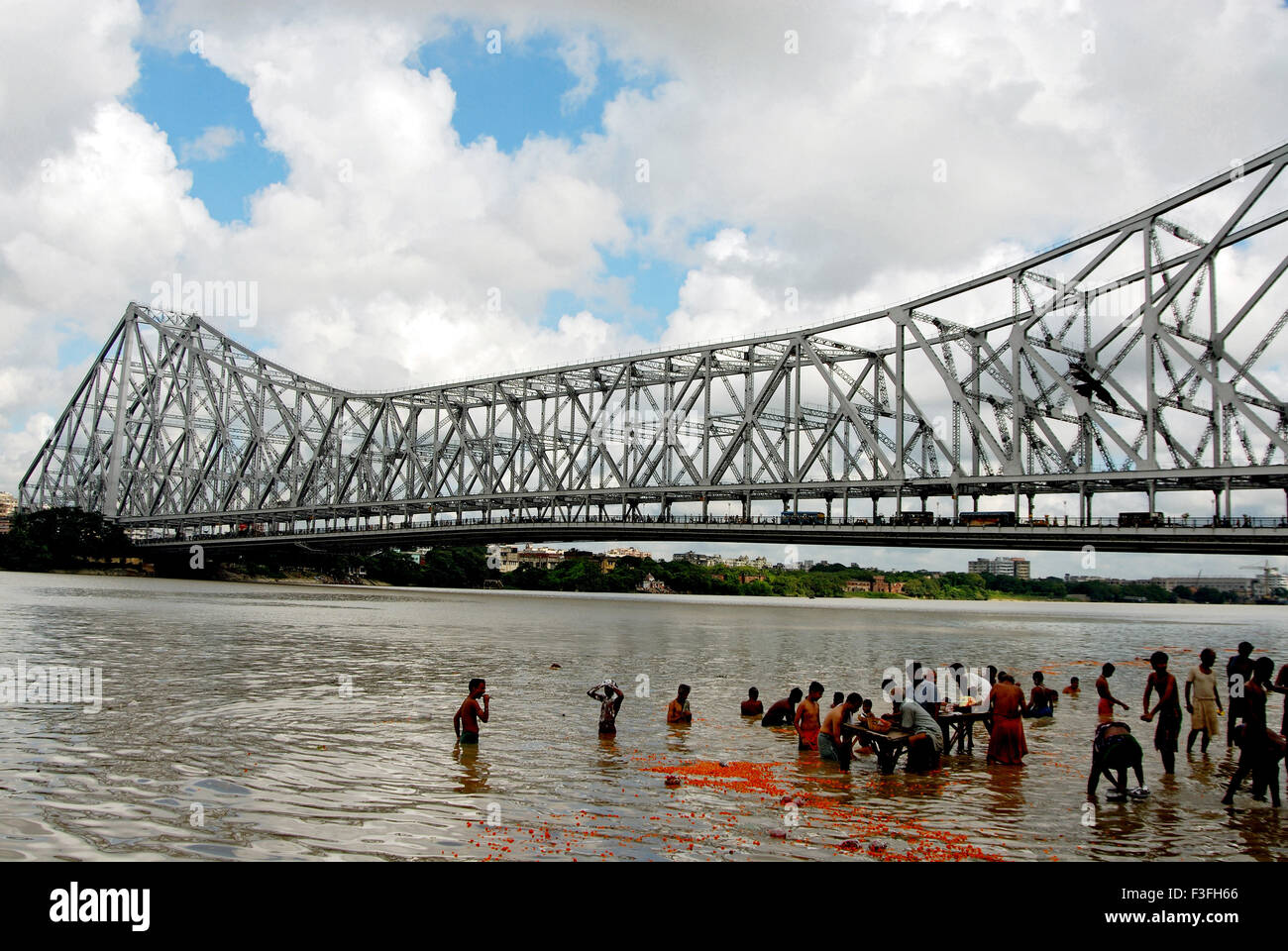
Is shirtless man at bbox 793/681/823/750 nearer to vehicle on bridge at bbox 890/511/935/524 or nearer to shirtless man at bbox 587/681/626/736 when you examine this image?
shirtless man at bbox 587/681/626/736

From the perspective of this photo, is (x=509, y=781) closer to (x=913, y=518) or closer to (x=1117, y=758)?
(x=1117, y=758)

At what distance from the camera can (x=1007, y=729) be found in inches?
560

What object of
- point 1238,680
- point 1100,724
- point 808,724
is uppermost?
point 1238,680

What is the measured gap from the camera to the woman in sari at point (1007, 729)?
14195 millimetres

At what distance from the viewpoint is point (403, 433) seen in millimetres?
123188

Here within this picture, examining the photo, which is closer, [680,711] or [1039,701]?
[680,711]

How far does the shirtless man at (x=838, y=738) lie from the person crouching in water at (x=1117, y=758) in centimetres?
317

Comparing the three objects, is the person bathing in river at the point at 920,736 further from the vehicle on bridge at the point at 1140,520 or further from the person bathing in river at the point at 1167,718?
the vehicle on bridge at the point at 1140,520

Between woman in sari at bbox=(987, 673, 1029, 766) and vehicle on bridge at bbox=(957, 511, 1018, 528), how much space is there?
53.0 metres

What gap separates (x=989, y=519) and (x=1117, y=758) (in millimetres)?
58538

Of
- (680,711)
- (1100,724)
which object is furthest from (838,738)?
(680,711)
